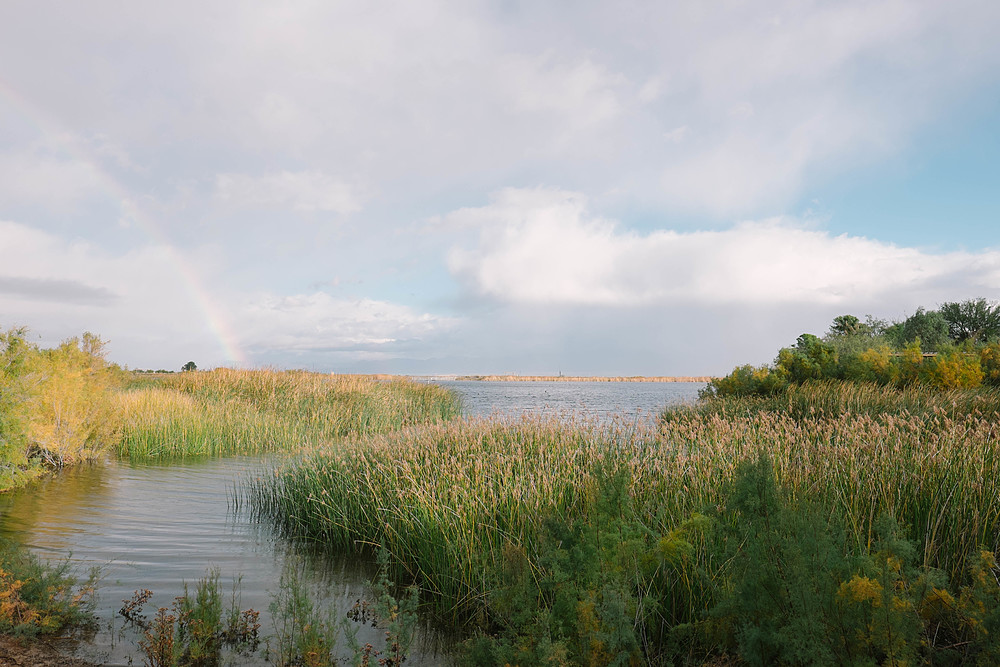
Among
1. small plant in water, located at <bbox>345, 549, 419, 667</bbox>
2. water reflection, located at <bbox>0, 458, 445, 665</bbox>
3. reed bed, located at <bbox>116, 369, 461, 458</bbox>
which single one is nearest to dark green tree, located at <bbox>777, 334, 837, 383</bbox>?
reed bed, located at <bbox>116, 369, 461, 458</bbox>

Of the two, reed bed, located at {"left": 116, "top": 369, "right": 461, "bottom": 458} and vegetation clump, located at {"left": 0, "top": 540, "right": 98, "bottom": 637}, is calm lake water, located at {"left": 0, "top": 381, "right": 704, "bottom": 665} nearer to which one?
vegetation clump, located at {"left": 0, "top": 540, "right": 98, "bottom": 637}

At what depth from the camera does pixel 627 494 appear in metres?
3.93

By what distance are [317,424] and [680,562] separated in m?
16.4

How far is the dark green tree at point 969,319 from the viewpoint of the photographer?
43.8 m

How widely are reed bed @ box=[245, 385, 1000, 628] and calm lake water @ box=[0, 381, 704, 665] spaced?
2.00 feet

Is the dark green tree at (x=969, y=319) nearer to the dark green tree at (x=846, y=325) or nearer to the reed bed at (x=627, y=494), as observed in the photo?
the dark green tree at (x=846, y=325)

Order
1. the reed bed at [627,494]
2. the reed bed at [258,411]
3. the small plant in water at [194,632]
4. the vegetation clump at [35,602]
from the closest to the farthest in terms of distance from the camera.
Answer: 1. the small plant in water at [194,632]
2. the vegetation clump at [35,602]
3. the reed bed at [627,494]
4. the reed bed at [258,411]

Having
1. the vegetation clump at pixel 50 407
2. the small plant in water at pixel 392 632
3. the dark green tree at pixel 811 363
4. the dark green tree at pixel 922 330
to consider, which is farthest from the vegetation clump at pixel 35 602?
the dark green tree at pixel 922 330

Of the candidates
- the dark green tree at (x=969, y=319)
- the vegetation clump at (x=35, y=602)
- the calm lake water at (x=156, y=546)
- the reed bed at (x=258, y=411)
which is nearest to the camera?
the vegetation clump at (x=35, y=602)

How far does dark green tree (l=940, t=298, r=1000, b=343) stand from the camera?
144 ft

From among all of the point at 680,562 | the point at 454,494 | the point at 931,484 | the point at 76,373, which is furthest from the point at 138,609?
the point at 76,373

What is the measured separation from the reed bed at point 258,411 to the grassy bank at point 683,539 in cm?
405

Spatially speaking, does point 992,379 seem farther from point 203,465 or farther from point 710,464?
point 203,465

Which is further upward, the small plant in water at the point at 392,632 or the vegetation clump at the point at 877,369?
the vegetation clump at the point at 877,369
